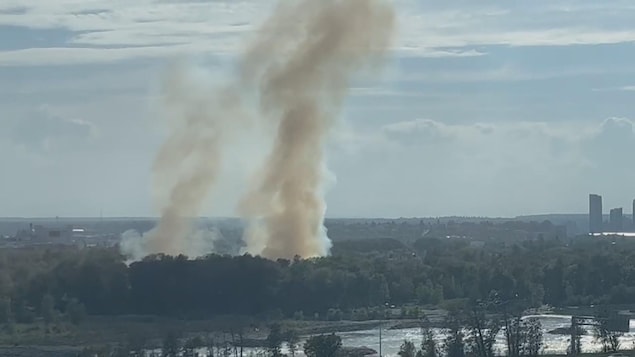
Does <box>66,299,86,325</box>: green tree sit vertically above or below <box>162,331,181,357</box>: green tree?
above

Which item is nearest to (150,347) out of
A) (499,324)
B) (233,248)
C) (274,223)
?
(499,324)

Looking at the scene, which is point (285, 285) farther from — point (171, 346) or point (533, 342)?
point (533, 342)

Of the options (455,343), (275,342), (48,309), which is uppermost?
(48,309)

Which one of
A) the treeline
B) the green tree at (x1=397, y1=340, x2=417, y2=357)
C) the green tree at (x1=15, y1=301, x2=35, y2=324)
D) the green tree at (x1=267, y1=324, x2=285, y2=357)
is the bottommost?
the green tree at (x1=397, y1=340, x2=417, y2=357)

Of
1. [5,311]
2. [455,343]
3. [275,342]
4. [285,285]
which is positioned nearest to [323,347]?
[275,342]

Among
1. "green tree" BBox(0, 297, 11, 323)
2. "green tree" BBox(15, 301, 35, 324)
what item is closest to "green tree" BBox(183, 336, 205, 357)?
"green tree" BBox(15, 301, 35, 324)

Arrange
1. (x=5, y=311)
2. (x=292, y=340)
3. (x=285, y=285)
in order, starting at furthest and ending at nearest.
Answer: (x=285, y=285), (x=5, y=311), (x=292, y=340)

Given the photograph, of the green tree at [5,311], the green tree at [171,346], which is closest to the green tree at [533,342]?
the green tree at [171,346]

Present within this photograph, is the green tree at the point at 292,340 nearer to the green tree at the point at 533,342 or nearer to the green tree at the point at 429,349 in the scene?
the green tree at the point at 429,349

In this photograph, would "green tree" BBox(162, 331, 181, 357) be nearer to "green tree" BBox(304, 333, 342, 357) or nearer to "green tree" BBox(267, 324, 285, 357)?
"green tree" BBox(267, 324, 285, 357)
